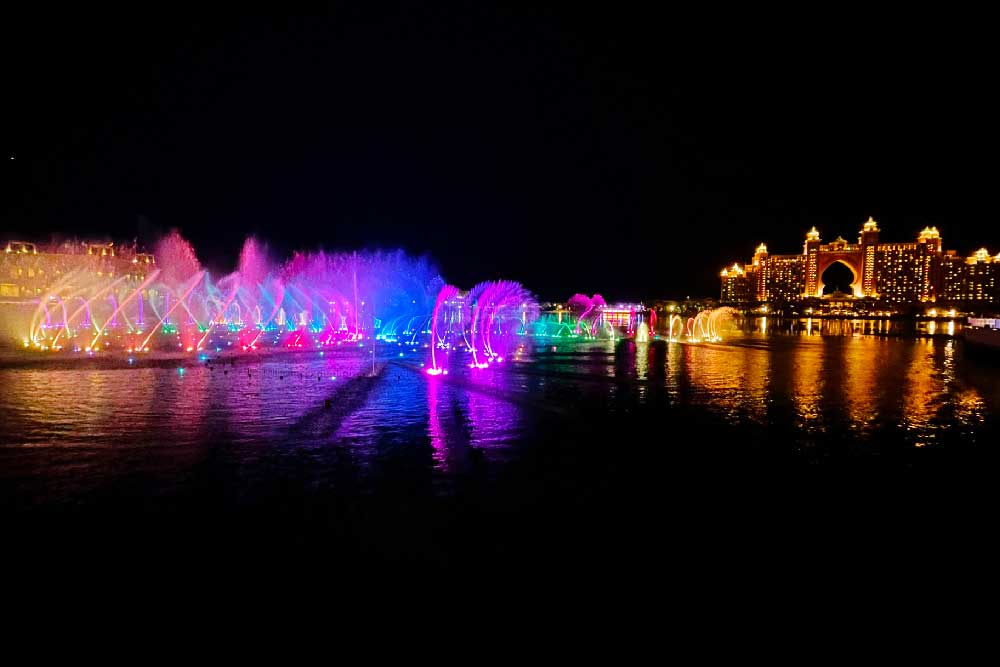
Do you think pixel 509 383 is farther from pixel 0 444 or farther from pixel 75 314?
pixel 75 314

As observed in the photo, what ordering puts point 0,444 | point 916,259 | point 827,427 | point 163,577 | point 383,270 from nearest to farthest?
point 163,577 → point 0,444 → point 827,427 → point 383,270 → point 916,259

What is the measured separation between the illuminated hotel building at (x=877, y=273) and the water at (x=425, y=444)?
154529mm

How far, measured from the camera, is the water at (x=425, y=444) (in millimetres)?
7090

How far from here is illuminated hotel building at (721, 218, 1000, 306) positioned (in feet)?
477

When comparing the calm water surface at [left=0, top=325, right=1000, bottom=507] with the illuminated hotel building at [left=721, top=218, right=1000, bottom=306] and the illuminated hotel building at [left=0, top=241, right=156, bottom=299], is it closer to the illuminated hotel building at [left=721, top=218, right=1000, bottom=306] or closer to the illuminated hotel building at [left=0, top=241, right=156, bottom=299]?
the illuminated hotel building at [left=0, top=241, right=156, bottom=299]

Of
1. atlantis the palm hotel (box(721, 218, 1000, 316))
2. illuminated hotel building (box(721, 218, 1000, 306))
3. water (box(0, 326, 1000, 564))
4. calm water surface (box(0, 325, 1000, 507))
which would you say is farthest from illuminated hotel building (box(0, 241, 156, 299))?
illuminated hotel building (box(721, 218, 1000, 306))

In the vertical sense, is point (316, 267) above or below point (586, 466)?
above

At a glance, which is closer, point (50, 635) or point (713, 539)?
point (50, 635)

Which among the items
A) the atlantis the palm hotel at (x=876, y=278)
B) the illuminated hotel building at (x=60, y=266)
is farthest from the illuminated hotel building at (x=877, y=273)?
the illuminated hotel building at (x=60, y=266)

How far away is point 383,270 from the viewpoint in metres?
67.6

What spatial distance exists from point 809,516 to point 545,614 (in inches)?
152

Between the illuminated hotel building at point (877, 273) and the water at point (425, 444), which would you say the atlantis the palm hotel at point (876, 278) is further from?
the water at point (425, 444)

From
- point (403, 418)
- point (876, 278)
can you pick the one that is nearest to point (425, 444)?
point (403, 418)

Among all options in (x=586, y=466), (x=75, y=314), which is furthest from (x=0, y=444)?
(x=75, y=314)
